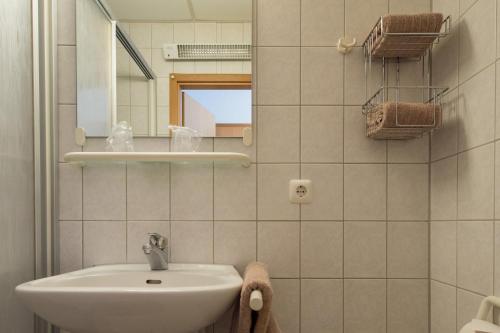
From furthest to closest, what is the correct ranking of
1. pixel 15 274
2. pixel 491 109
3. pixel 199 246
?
pixel 199 246 < pixel 15 274 < pixel 491 109

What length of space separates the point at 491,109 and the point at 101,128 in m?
1.29

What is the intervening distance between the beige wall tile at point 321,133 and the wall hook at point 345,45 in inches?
8.3

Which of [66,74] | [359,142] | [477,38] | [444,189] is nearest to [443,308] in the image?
[444,189]

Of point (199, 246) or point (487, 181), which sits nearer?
point (487, 181)

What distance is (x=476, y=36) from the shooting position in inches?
53.7

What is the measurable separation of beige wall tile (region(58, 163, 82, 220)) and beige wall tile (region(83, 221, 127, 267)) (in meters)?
0.06

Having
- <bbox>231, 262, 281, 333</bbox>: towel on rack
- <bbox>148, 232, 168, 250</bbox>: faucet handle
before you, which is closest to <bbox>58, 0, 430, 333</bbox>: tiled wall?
<bbox>148, 232, 168, 250</bbox>: faucet handle

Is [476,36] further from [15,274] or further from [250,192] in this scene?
[15,274]

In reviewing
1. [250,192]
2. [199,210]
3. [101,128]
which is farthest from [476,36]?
[101,128]

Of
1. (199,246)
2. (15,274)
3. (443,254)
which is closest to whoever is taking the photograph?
(15,274)

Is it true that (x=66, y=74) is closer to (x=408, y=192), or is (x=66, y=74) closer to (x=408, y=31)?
(x=408, y=31)

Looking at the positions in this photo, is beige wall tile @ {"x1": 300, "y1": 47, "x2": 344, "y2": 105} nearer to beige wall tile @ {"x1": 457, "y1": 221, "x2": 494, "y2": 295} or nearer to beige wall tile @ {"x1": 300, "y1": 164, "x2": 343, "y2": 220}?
beige wall tile @ {"x1": 300, "y1": 164, "x2": 343, "y2": 220}

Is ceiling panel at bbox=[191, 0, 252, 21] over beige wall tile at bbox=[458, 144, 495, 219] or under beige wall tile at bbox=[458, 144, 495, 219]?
over

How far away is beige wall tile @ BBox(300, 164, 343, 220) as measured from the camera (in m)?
1.69
